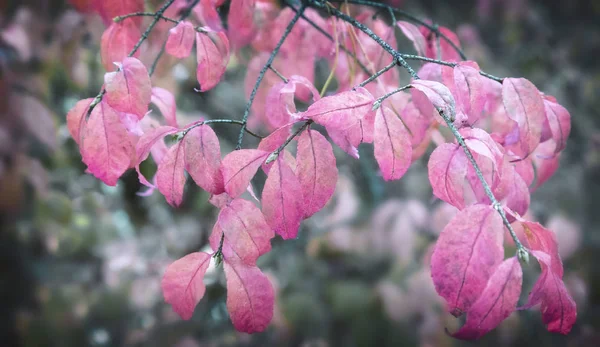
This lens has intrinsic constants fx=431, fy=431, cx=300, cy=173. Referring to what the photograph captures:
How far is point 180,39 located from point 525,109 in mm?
437

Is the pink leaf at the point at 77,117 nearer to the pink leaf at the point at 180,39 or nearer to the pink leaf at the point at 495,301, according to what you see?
the pink leaf at the point at 180,39

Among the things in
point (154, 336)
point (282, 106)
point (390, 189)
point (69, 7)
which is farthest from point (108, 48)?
point (154, 336)

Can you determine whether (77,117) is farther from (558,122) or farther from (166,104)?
(558,122)

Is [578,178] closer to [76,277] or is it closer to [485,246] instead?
[485,246]

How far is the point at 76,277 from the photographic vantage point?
71.7 inches

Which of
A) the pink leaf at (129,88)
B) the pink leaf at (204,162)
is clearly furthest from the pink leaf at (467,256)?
the pink leaf at (129,88)

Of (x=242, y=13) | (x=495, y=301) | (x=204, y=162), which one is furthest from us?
(x=242, y=13)

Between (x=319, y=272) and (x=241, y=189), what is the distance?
1311 millimetres

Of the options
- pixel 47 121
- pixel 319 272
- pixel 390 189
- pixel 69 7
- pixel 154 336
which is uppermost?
pixel 69 7

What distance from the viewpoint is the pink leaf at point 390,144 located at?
1.39 ft

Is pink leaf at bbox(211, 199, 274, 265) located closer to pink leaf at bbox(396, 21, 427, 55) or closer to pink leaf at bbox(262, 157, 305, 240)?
pink leaf at bbox(262, 157, 305, 240)

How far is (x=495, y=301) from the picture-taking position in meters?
0.35

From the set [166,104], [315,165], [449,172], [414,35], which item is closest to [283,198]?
[315,165]

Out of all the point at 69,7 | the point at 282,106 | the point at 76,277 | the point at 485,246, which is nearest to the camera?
the point at 485,246
